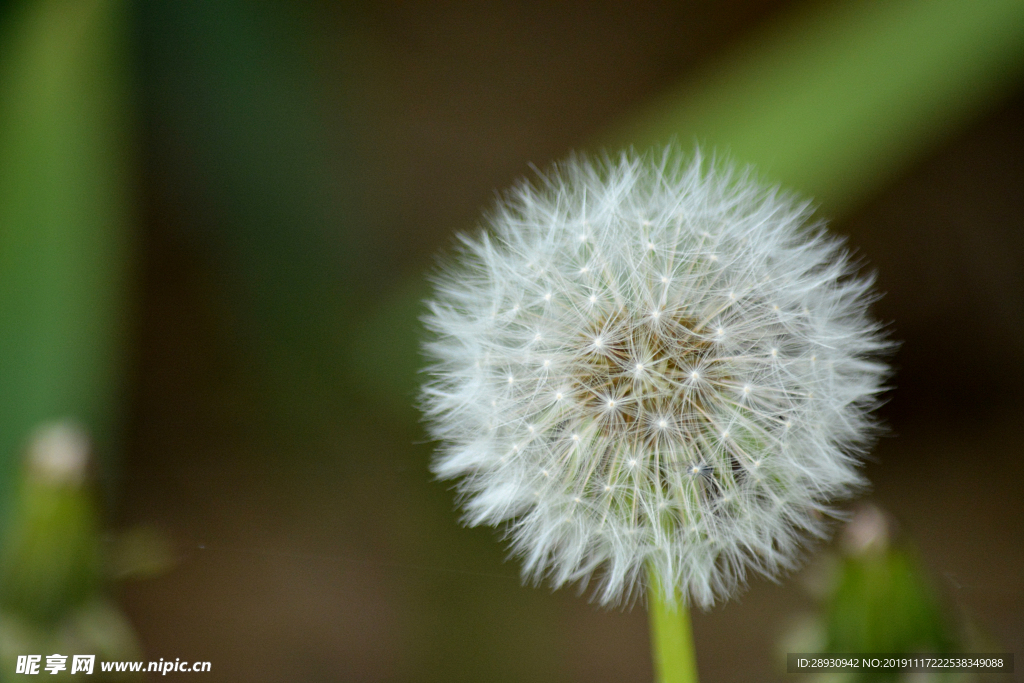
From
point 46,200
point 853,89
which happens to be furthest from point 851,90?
point 46,200

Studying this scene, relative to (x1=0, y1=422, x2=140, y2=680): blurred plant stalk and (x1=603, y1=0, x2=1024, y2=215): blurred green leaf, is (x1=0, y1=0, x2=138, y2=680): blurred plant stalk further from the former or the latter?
(x1=603, y1=0, x2=1024, y2=215): blurred green leaf

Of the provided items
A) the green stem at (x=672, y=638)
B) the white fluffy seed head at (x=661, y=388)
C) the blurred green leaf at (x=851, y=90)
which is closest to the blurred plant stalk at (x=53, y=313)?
the white fluffy seed head at (x=661, y=388)

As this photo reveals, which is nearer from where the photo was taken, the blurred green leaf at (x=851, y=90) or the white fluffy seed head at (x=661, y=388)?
the white fluffy seed head at (x=661, y=388)

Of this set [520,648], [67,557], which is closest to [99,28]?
[67,557]

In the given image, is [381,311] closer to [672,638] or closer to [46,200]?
[46,200]

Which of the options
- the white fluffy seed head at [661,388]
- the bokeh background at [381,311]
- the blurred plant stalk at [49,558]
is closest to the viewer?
the white fluffy seed head at [661,388]

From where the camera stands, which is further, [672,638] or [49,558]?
[49,558]

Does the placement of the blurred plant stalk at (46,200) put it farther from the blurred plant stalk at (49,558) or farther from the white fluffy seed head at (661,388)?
the white fluffy seed head at (661,388)

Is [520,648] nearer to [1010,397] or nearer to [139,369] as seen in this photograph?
[139,369]
